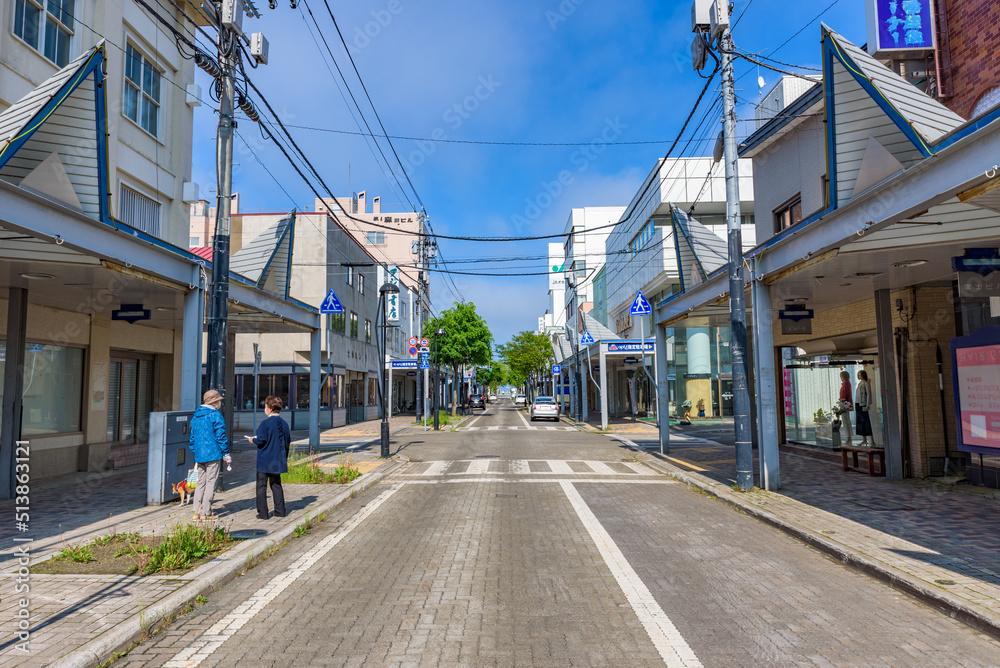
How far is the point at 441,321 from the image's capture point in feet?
143

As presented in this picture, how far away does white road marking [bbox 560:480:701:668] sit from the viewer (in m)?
4.23

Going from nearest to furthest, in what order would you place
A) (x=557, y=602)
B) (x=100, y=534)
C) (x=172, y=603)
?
(x=172, y=603) < (x=557, y=602) < (x=100, y=534)

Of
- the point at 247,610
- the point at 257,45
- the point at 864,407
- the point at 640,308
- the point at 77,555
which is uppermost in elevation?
the point at 257,45

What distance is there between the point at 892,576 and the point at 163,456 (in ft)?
30.9

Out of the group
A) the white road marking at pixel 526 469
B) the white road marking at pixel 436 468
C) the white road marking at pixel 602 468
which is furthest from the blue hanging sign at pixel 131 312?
the white road marking at pixel 602 468

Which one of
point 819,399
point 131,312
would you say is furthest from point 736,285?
point 131,312

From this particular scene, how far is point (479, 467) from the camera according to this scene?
51.2 feet

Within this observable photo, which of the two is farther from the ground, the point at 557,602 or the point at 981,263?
the point at 981,263

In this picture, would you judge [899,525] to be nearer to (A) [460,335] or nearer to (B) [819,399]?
(B) [819,399]

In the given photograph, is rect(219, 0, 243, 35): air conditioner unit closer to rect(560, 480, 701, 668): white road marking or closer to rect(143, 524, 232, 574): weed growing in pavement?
rect(143, 524, 232, 574): weed growing in pavement

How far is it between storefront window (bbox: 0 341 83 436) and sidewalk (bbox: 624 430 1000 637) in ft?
42.9

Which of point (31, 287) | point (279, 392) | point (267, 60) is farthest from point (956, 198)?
point (279, 392)

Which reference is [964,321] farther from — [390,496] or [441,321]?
[441,321]

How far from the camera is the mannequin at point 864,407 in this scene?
48.0 feet
